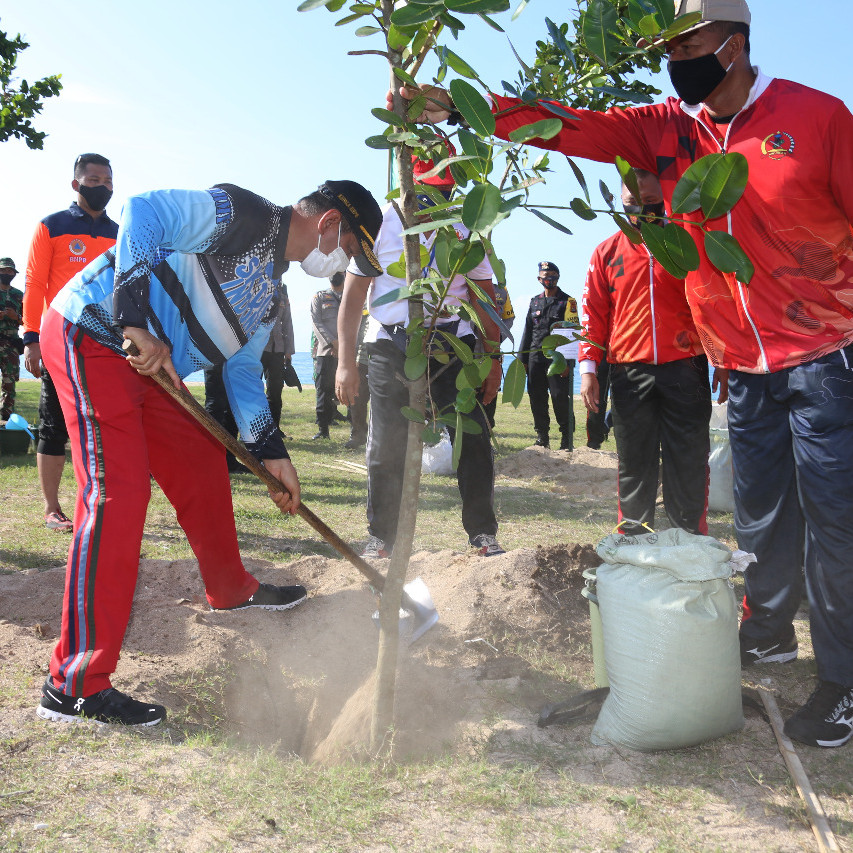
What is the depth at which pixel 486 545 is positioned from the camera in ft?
13.4

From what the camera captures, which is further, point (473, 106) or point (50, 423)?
point (50, 423)

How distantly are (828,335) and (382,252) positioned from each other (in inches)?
82.0

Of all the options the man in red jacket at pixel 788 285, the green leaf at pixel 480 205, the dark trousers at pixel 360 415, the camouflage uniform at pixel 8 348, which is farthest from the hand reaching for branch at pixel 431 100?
the camouflage uniform at pixel 8 348

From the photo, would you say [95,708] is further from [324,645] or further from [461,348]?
[461,348]

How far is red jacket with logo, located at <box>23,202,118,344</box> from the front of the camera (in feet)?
14.9

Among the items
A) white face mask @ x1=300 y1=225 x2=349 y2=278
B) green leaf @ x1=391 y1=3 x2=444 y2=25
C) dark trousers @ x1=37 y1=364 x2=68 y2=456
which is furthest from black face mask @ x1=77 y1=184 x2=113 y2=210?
green leaf @ x1=391 y1=3 x2=444 y2=25

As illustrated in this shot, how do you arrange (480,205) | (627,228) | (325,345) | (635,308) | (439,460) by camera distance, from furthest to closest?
(325,345)
(439,460)
(635,308)
(627,228)
(480,205)

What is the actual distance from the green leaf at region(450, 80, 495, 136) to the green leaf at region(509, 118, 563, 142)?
0.06m

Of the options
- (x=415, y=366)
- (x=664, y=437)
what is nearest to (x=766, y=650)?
(x=664, y=437)

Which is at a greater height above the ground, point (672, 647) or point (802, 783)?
point (672, 647)

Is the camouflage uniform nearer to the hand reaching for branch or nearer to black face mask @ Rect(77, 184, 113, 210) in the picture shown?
black face mask @ Rect(77, 184, 113, 210)

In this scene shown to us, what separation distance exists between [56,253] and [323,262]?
2.62 m

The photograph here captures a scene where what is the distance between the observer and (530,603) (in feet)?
10.9

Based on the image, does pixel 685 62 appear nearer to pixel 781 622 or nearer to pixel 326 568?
pixel 781 622
